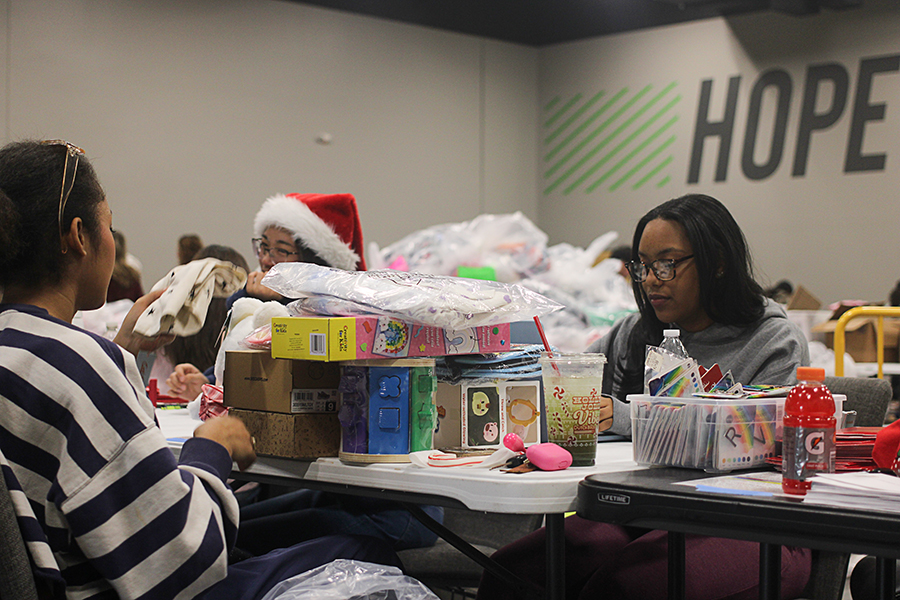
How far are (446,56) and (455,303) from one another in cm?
875

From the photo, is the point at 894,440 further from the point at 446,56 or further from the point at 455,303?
the point at 446,56

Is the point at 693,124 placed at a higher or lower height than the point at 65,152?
higher

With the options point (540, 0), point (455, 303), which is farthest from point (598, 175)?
point (455, 303)

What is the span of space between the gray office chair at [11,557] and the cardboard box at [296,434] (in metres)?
0.53

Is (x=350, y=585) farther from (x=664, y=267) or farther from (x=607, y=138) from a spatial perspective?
(x=607, y=138)

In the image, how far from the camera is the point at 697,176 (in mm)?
9281

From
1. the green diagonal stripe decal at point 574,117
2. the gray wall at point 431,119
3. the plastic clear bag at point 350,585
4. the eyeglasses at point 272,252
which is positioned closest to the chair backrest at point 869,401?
the plastic clear bag at point 350,585

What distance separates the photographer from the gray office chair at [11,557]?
111cm

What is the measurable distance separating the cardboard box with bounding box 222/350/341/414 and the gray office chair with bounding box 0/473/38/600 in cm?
53

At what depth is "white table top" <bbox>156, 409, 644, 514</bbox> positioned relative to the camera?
1.34 m

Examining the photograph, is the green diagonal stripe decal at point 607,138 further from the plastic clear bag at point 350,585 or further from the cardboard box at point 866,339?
the plastic clear bag at point 350,585

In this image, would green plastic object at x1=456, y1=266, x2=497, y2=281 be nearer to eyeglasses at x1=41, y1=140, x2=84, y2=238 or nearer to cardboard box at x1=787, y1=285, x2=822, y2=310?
cardboard box at x1=787, y1=285, x2=822, y2=310

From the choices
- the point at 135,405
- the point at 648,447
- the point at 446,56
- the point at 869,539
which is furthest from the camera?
the point at 446,56

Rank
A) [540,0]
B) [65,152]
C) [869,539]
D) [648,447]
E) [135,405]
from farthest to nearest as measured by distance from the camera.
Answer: [540,0] → [648,447] → [65,152] → [135,405] → [869,539]
